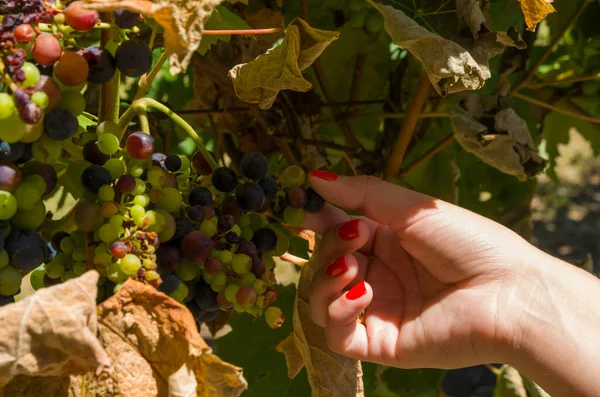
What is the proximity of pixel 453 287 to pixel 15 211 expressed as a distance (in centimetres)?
80

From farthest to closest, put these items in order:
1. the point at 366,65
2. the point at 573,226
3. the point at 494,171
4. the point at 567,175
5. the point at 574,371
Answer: the point at 567,175 < the point at 573,226 < the point at 494,171 < the point at 366,65 < the point at 574,371

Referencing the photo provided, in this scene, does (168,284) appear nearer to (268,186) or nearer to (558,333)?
(268,186)

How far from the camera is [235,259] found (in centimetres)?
93

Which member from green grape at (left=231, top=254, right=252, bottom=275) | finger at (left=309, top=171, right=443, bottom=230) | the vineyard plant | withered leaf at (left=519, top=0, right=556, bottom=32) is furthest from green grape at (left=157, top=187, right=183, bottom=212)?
withered leaf at (left=519, top=0, right=556, bottom=32)

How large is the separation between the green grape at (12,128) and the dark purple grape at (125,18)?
16 centimetres

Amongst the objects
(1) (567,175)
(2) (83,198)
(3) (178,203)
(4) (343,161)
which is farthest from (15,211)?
(1) (567,175)

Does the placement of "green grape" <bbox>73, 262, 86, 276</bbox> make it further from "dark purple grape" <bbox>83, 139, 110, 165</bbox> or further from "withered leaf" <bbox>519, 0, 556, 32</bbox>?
"withered leaf" <bbox>519, 0, 556, 32</bbox>

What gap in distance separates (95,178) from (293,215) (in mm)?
333

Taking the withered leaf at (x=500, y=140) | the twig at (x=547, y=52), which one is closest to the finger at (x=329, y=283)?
the withered leaf at (x=500, y=140)

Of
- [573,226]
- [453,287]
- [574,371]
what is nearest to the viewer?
[574,371]

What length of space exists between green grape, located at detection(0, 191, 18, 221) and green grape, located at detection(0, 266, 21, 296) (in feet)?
0.20

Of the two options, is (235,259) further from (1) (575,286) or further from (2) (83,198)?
(1) (575,286)

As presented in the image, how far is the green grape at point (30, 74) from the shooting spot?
681 millimetres

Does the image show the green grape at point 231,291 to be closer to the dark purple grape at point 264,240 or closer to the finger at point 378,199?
the dark purple grape at point 264,240
